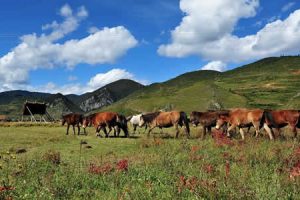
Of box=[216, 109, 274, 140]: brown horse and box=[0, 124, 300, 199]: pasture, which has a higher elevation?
box=[216, 109, 274, 140]: brown horse

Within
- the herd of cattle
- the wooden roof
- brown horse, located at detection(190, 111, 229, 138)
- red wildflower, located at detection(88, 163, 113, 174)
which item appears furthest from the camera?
the wooden roof

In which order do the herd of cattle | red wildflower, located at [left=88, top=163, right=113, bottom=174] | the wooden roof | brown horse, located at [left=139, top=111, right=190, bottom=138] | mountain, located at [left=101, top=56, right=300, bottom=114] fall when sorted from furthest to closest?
mountain, located at [left=101, top=56, right=300, bottom=114]
the wooden roof
brown horse, located at [left=139, top=111, right=190, bottom=138]
the herd of cattle
red wildflower, located at [left=88, top=163, right=113, bottom=174]

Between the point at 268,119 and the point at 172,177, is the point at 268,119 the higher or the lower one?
the higher one

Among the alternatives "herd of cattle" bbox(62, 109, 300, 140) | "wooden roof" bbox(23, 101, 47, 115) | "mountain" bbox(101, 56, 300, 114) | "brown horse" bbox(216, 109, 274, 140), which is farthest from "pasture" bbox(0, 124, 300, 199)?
"mountain" bbox(101, 56, 300, 114)

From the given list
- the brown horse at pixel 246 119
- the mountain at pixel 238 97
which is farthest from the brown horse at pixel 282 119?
the mountain at pixel 238 97

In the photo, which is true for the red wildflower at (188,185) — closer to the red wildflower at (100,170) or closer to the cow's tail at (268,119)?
the red wildflower at (100,170)

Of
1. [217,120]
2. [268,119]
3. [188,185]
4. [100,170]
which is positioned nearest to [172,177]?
[188,185]

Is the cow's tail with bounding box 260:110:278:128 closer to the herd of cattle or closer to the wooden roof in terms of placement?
the herd of cattle

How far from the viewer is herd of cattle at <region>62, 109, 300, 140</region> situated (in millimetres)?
25250

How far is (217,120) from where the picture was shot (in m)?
28.5

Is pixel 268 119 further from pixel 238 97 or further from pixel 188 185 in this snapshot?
pixel 238 97

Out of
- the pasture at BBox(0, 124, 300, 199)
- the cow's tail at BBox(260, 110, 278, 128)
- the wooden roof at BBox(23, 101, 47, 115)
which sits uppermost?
the wooden roof at BBox(23, 101, 47, 115)

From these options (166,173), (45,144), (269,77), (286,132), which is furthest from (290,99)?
(166,173)

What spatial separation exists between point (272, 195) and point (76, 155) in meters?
12.4
